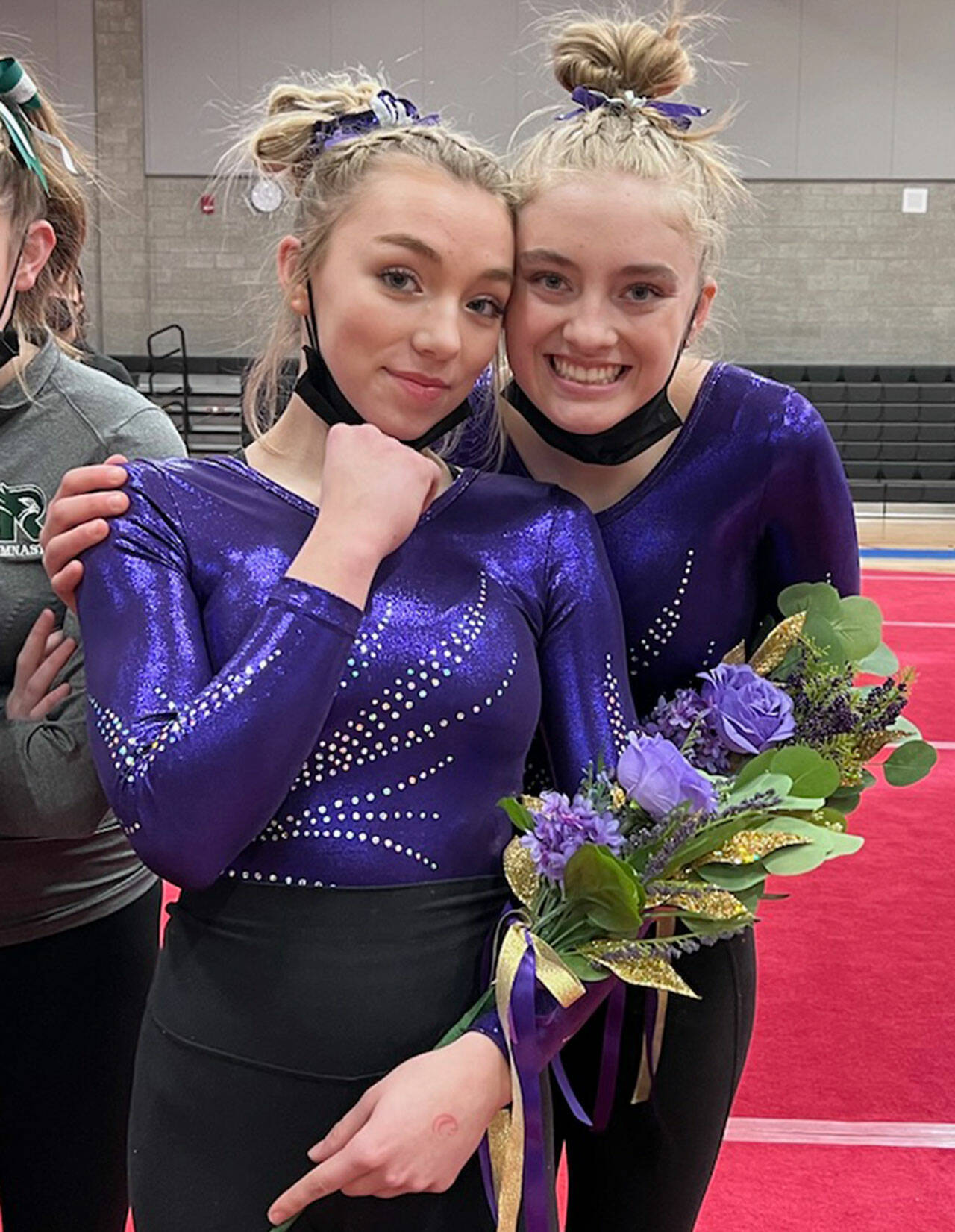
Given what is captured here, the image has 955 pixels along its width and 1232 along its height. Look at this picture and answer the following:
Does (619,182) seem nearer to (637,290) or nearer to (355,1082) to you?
(637,290)

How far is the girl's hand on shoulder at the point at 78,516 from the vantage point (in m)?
1.27

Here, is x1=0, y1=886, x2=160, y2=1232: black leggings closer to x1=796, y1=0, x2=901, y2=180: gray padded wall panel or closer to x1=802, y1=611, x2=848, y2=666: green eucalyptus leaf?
x1=802, y1=611, x2=848, y2=666: green eucalyptus leaf

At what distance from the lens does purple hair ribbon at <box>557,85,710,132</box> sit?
1561 mm

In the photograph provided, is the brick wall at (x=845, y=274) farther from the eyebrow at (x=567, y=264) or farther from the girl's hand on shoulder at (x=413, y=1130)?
the girl's hand on shoulder at (x=413, y=1130)

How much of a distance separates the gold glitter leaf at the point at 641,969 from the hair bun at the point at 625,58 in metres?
0.91

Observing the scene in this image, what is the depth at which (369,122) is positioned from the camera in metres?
1.43

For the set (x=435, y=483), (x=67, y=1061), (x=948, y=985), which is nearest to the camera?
(x=435, y=483)

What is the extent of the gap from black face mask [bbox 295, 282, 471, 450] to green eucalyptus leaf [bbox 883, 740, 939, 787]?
60cm

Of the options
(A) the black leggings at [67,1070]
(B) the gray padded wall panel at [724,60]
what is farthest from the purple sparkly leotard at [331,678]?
(B) the gray padded wall panel at [724,60]

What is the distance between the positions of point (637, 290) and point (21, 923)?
3.26 ft

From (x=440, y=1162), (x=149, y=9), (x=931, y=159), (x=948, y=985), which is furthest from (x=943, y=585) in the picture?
(x=149, y=9)

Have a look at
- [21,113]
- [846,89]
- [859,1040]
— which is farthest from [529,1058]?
[846,89]

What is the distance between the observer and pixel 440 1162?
1.16 meters

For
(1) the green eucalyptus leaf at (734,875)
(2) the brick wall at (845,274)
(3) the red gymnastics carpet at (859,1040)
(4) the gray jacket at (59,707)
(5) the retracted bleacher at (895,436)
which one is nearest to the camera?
(1) the green eucalyptus leaf at (734,875)
